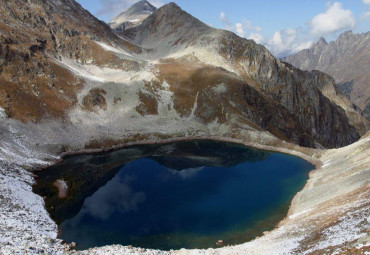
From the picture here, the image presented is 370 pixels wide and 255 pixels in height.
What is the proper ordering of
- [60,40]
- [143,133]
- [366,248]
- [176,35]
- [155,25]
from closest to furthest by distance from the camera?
1. [366,248]
2. [143,133]
3. [60,40]
4. [176,35]
5. [155,25]

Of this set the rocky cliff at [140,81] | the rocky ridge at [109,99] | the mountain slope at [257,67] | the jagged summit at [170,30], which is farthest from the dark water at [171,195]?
the jagged summit at [170,30]

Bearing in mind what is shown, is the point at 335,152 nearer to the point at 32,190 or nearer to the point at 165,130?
the point at 165,130

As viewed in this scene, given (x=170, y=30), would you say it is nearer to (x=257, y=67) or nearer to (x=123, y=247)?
(x=257, y=67)

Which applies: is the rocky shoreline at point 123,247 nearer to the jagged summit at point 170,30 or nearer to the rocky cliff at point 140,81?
the rocky cliff at point 140,81

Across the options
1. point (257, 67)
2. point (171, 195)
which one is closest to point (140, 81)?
point (171, 195)

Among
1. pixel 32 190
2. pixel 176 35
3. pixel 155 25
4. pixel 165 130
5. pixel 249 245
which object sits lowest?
pixel 249 245

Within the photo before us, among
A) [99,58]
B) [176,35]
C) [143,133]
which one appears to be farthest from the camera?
[176,35]

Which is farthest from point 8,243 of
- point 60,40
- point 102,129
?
point 60,40

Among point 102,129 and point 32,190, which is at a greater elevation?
point 102,129
